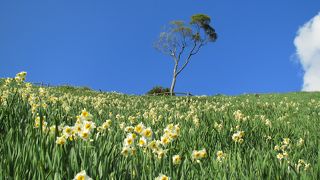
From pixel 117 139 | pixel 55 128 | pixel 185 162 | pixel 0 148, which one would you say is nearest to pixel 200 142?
pixel 117 139

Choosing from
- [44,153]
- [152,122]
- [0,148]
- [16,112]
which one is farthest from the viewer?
[152,122]

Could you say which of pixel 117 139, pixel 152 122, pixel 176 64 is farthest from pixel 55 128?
pixel 176 64

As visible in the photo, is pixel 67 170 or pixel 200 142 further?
pixel 200 142

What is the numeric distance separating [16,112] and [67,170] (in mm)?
4097

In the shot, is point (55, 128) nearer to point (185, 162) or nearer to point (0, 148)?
point (0, 148)

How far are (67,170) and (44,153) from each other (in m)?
0.66

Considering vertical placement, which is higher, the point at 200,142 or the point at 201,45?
the point at 201,45

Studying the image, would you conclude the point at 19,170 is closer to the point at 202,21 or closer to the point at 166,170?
the point at 166,170

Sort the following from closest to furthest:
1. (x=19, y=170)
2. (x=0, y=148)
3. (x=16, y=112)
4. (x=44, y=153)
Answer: (x=19, y=170) < (x=44, y=153) < (x=0, y=148) < (x=16, y=112)

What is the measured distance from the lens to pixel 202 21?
71.7 m

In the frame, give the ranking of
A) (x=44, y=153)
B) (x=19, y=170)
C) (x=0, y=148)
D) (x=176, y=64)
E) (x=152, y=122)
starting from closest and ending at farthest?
1. (x=19, y=170)
2. (x=44, y=153)
3. (x=0, y=148)
4. (x=152, y=122)
5. (x=176, y=64)

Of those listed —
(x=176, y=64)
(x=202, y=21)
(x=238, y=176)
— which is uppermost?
(x=202, y=21)

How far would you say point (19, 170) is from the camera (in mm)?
3406

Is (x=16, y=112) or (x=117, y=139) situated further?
(x=16, y=112)
